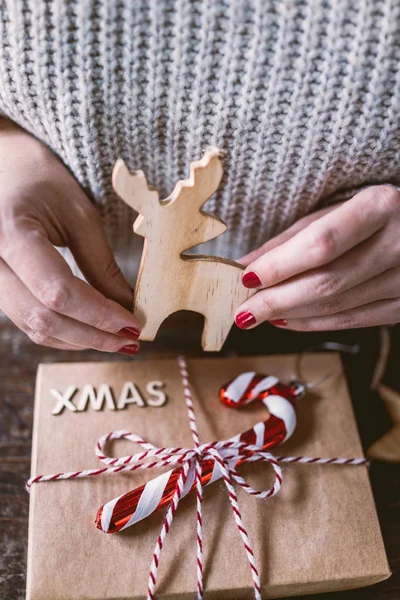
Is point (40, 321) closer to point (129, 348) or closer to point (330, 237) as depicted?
point (129, 348)

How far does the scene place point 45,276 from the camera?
516mm

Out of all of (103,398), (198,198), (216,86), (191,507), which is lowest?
(191,507)

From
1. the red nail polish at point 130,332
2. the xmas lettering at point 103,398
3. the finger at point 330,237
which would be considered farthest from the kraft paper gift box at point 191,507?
the finger at point 330,237

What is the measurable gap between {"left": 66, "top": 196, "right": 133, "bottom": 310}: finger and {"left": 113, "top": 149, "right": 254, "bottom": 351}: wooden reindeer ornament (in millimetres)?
37

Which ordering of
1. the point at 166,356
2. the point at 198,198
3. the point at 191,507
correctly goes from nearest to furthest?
the point at 198,198 → the point at 191,507 → the point at 166,356

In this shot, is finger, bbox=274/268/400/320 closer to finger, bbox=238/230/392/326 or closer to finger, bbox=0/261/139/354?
finger, bbox=238/230/392/326

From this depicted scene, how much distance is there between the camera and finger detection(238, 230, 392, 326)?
555 mm

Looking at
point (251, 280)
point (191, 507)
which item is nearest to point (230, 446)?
point (191, 507)

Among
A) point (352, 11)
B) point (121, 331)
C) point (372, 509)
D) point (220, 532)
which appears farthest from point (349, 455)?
point (352, 11)

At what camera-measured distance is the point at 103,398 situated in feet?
2.23

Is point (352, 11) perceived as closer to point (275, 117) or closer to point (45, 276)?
point (275, 117)

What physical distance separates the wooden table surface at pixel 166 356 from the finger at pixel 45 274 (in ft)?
0.80

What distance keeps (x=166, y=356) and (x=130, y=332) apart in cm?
21

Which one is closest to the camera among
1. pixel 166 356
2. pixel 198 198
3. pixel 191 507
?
pixel 198 198
